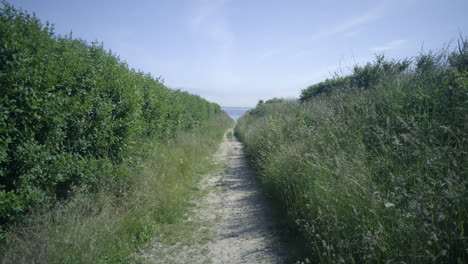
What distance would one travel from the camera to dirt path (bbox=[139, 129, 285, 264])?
3.34 metres

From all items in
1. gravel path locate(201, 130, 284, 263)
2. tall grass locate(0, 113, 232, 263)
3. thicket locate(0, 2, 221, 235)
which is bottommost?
gravel path locate(201, 130, 284, 263)

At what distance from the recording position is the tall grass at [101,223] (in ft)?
8.61

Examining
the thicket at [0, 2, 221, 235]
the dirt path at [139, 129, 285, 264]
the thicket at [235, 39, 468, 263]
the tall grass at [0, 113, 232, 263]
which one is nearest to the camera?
the thicket at [235, 39, 468, 263]

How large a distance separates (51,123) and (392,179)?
4249mm

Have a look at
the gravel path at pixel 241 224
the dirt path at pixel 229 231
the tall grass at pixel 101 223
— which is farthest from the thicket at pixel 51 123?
the gravel path at pixel 241 224

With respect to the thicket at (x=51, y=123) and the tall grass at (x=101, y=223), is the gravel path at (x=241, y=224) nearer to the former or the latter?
the tall grass at (x=101, y=223)

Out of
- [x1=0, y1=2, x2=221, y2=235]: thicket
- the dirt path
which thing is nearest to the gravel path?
the dirt path

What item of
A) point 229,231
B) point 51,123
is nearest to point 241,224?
point 229,231

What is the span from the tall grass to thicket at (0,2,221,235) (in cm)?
20

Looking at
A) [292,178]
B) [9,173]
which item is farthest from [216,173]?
[9,173]

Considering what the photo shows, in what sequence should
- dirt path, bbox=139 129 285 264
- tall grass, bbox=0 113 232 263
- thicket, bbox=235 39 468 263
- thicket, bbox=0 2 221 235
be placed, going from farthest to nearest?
dirt path, bbox=139 129 285 264
tall grass, bbox=0 113 232 263
thicket, bbox=0 2 221 235
thicket, bbox=235 39 468 263

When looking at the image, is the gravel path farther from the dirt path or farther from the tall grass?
the tall grass

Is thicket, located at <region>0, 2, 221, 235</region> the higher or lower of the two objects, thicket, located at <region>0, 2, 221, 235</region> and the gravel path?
the higher

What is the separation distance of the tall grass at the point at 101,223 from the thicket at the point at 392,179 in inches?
100
